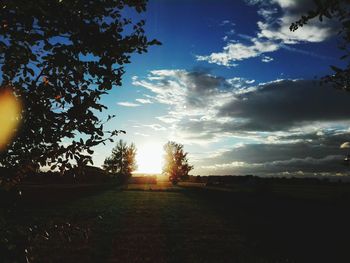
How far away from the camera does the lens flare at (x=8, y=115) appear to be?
342 centimetres

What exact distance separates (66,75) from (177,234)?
1451 centimetres

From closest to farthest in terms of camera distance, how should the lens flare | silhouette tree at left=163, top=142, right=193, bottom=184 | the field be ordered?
the lens flare
the field
silhouette tree at left=163, top=142, right=193, bottom=184

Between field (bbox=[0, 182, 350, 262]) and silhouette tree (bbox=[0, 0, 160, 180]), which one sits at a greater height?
silhouette tree (bbox=[0, 0, 160, 180])

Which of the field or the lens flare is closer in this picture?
the lens flare

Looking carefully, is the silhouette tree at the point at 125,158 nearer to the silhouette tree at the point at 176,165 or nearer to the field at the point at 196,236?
the silhouette tree at the point at 176,165

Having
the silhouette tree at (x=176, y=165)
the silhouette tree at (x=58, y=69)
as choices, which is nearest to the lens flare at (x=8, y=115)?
the silhouette tree at (x=58, y=69)

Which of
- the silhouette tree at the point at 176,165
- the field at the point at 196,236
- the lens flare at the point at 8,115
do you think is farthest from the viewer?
the silhouette tree at the point at 176,165

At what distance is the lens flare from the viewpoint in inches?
134

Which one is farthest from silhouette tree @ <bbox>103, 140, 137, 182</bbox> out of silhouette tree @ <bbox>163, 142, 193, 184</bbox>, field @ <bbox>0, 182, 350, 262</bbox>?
field @ <bbox>0, 182, 350, 262</bbox>

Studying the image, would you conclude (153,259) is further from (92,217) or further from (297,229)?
(297,229)

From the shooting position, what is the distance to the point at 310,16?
3314 millimetres

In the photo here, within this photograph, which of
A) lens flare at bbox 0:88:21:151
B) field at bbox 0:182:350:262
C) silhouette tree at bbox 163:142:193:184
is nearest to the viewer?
lens flare at bbox 0:88:21:151

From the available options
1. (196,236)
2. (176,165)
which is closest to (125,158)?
(176,165)

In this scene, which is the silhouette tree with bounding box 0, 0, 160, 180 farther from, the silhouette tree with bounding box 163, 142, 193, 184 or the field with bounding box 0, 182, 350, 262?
the silhouette tree with bounding box 163, 142, 193, 184
